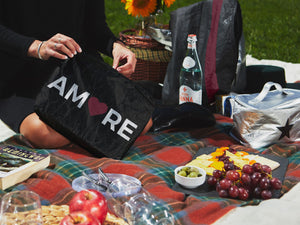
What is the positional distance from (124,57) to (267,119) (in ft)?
2.56

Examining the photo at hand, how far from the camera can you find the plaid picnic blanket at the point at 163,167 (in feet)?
5.87

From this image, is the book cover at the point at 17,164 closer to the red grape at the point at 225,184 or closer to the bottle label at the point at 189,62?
the red grape at the point at 225,184

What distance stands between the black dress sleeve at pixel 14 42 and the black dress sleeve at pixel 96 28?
0.51 meters

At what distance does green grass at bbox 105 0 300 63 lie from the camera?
4.85 meters

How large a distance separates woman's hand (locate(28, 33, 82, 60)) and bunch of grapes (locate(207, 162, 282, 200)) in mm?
845

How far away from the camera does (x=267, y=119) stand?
95.0 inches

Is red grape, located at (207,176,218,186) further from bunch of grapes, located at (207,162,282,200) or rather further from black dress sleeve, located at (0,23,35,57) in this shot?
black dress sleeve, located at (0,23,35,57)

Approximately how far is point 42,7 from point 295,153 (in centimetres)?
143

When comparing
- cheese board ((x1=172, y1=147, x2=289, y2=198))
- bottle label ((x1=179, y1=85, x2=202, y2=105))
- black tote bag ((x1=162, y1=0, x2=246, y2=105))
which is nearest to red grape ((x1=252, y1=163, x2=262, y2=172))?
cheese board ((x1=172, y1=147, x2=289, y2=198))

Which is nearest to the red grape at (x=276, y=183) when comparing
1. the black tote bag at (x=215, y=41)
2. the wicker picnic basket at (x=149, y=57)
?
the black tote bag at (x=215, y=41)

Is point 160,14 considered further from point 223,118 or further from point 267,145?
point 267,145

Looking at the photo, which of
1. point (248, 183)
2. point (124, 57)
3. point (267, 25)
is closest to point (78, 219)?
point (248, 183)

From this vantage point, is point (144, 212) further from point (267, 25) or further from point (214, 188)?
point (267, 25)

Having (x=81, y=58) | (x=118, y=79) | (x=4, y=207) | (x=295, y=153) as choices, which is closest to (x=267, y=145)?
(x=295, y=153)
